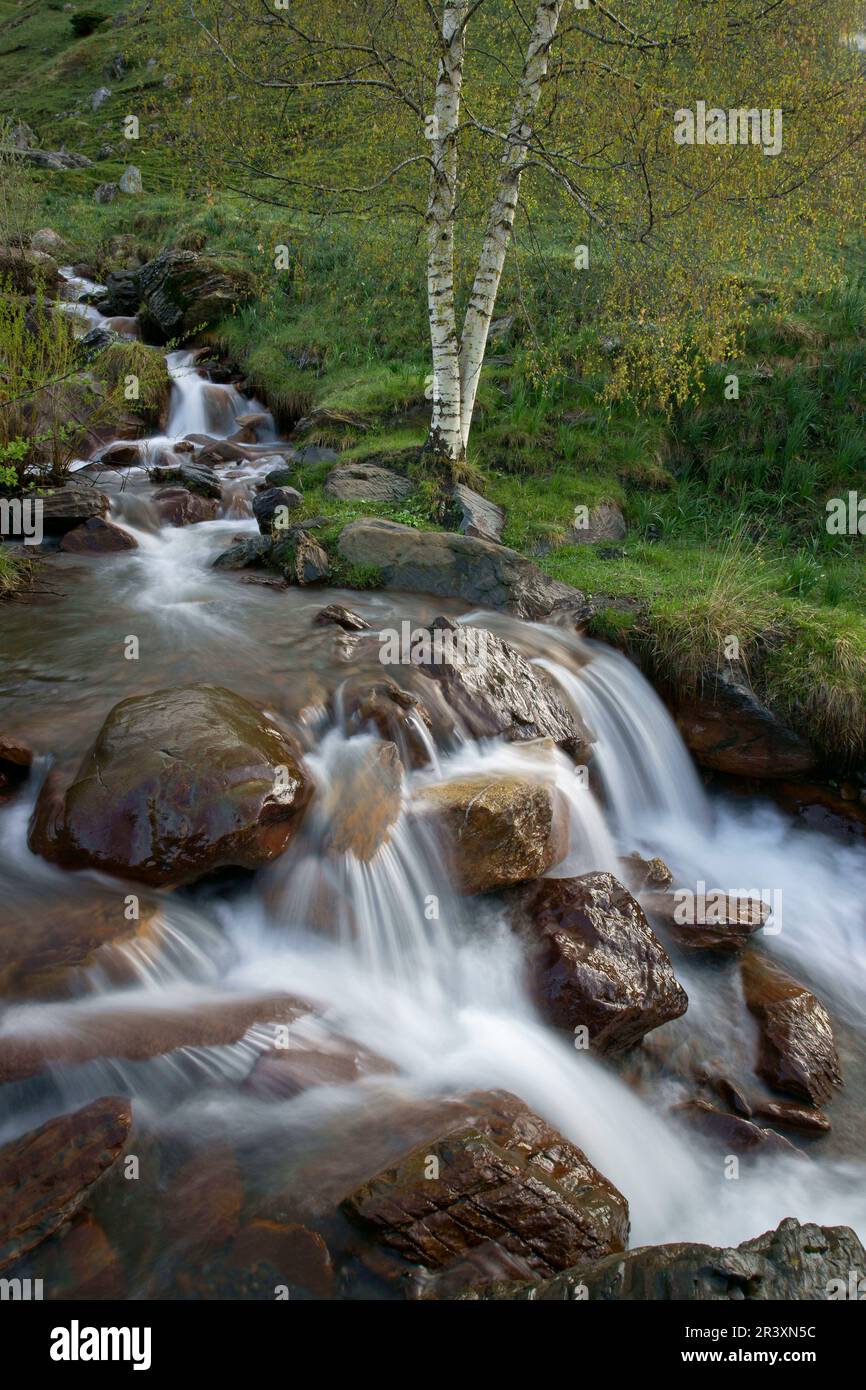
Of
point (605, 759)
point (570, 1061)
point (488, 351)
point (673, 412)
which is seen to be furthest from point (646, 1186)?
point (488, 351)

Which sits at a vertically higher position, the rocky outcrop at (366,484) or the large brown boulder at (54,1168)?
the rocky outcrop at (366,484)

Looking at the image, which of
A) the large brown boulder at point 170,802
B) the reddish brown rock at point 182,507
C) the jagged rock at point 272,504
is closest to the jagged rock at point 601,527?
the jagged rock at point 272,504

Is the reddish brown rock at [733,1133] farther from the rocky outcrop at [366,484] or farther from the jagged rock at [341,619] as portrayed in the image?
the rocky outcrop at [366,484]

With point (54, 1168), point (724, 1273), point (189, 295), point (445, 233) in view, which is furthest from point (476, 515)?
point (189, 295)

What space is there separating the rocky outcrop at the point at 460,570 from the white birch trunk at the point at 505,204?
8.06ft

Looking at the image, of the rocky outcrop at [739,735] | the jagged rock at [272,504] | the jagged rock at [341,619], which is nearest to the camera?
the rocky outcrop at [739,735]

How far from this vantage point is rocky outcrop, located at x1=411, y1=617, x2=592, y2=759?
22.3 ft

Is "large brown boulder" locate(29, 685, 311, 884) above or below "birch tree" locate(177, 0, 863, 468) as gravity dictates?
below

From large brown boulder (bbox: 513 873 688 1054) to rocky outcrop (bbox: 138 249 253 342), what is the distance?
48.7 ft

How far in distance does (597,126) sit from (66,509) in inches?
306

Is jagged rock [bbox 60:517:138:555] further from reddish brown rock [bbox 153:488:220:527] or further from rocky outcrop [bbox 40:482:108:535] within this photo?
reddish brown rock [bbox 153:488:220:527]

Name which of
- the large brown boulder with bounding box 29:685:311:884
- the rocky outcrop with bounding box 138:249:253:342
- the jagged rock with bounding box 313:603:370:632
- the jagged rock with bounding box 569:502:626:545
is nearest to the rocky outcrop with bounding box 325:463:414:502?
the jagged rock with bounding box 569:502:626:545

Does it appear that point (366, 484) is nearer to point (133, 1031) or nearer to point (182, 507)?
point (182, 507)

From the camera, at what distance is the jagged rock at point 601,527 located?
10.7 meters
